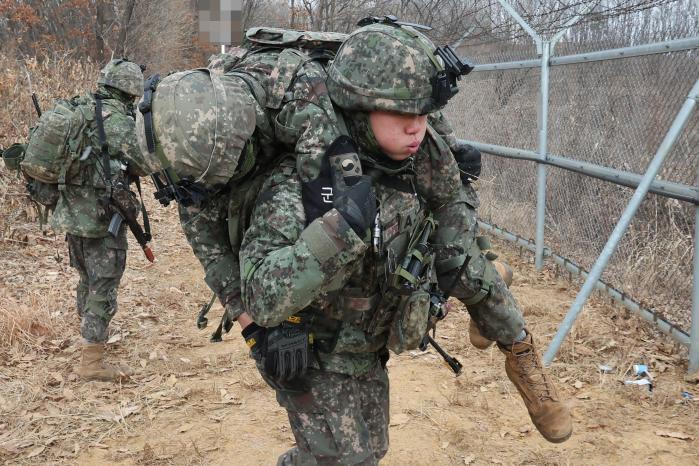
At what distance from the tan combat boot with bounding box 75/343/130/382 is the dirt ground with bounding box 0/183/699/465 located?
0.07 meters

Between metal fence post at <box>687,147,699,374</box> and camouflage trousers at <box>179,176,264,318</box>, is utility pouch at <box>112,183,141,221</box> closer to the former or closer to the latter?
camouflage trousers at <box>179,176,264,318</box>

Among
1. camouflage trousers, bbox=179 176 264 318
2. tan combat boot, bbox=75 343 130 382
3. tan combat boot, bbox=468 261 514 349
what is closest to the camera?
camouflage trousers, bbox=179 176 264 318

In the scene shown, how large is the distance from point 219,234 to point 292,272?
2.03 ft

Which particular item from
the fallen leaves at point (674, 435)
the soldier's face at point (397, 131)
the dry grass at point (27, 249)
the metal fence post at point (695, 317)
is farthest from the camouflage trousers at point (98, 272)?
the metal fence post at point (695, 317)

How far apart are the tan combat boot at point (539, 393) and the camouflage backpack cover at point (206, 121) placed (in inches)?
59.5

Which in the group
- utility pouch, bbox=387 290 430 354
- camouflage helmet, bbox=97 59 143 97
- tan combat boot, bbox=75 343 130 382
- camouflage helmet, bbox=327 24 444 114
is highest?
camouflage helmet, bbox=327 24 444 114

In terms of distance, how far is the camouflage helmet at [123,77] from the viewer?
4.62m

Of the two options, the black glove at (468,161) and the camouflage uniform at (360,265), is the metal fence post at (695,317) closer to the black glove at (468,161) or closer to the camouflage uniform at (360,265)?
the camouflage uniform at (360,265)

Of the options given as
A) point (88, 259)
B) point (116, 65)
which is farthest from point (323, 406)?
point (116, 65)

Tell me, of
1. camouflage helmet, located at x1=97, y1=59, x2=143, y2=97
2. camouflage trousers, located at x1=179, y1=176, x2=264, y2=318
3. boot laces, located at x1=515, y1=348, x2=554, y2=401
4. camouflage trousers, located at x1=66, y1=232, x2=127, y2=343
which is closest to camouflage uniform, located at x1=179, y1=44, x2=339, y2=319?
camouflage trousers, located at x1=179, y1=176, x2=264, y2=318

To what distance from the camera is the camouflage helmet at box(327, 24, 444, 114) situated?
6.63 ft

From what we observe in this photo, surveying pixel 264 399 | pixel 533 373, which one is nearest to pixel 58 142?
pixel 264 399

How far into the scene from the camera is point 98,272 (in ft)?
14.9

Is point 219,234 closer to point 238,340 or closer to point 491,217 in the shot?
point 238,340
